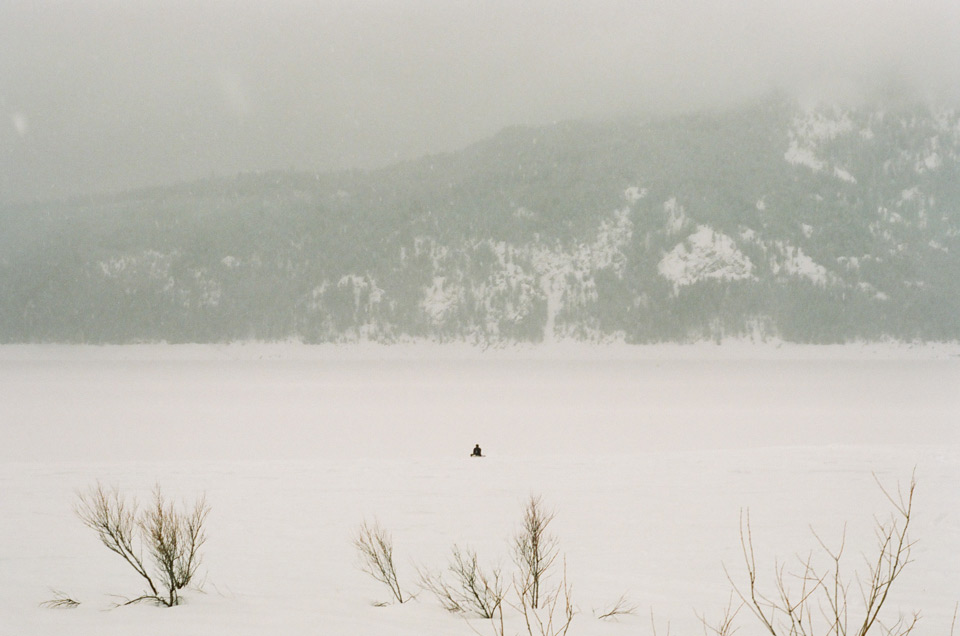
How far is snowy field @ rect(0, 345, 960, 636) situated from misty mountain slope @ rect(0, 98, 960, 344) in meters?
79.7

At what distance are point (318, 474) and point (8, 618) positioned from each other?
8.94m

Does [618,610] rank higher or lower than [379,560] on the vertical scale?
lower

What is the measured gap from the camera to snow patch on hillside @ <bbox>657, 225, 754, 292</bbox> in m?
123

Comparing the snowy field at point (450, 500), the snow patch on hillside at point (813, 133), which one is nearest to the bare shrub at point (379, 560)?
the snowy field at point (450, 500)

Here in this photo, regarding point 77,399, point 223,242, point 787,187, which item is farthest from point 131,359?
point 787,187

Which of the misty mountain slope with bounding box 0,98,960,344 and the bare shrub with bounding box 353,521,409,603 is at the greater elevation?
the misty mountain slope with bounding box 0,98,960,344

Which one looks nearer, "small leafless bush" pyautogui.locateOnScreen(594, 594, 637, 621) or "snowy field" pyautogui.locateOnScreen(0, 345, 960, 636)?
"small leafless bush" pyautogui.locateOnScreen(594, 594, 637, 621)

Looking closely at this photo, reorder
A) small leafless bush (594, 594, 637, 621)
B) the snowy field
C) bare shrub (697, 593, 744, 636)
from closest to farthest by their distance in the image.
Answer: bare shrub (697, 593, 744, 636) < small leafless bush (594, 594, 637, 621) < the snowy field

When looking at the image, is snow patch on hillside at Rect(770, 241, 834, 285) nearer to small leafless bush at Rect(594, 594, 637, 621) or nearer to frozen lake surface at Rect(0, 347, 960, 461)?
frozen lake surface at Rect(0, 347, 960, 461)

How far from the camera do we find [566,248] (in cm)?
13500

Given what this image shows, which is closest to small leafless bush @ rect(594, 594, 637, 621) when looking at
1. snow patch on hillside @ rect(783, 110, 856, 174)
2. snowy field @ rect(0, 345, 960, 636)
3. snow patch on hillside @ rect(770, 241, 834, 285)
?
snowy field @ rect(0, 345, 960, 636)

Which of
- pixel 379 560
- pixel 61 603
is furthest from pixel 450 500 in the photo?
pixel 61 603

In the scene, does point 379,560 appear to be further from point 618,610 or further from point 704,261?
point 704,261

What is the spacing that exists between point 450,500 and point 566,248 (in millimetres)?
124520
